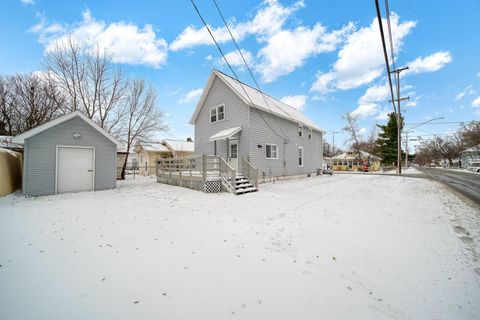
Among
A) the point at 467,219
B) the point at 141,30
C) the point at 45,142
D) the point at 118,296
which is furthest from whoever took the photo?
the point at 141,30

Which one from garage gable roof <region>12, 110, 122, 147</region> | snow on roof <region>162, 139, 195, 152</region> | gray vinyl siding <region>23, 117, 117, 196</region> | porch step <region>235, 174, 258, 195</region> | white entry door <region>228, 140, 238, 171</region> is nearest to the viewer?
garage gable roof <region>12, 110, 122, 147</region>

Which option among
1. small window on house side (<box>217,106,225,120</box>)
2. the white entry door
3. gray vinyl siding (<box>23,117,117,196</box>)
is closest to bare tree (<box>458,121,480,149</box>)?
the white entry door

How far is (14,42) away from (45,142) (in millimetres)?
5329

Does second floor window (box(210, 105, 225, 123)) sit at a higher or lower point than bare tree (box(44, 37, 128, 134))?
lower

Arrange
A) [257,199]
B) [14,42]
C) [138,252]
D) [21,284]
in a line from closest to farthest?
[21,284]
[138,252]
[257,199]
[14,42]

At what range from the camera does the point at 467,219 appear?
5281 millimetres

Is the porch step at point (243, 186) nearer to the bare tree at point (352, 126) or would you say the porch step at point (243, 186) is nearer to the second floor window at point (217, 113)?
the second floor window at point (217, 113)

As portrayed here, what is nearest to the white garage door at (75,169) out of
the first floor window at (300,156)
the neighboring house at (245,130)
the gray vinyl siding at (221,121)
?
the neighboring house at (245,130)

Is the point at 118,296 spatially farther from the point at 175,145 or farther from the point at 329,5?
the point at 175,145

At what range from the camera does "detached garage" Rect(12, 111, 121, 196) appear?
26.9 ft

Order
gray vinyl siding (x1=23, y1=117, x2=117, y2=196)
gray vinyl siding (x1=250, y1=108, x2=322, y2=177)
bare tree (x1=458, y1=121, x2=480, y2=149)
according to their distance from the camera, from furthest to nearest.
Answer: bare tree (x1=458, y1=121, x2=480, y2=149) < gray vinyl siding (x1=250, y1=108, x2=322, y2=177) < gray vinyl siding (x1=23, y1=117, x2=117, y2=196)

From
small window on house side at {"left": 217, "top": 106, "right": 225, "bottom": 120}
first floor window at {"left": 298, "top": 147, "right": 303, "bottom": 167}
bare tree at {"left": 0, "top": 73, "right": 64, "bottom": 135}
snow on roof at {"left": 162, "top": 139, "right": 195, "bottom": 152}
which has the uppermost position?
Answer: bare tree at {"left": 0, "top": 73, "right": 64, "bottom": 135}

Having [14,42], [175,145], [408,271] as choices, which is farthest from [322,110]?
[14,42]

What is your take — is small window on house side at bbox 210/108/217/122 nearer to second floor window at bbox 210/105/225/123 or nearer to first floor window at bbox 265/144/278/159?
second floor window at bbox 210/105/225/123
